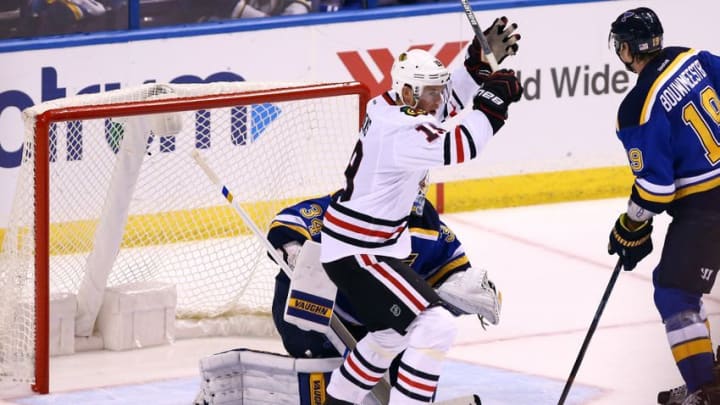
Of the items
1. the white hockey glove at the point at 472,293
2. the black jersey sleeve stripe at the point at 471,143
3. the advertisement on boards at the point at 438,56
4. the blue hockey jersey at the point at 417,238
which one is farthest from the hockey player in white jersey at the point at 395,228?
the advertisement on boards at the point at 438,56

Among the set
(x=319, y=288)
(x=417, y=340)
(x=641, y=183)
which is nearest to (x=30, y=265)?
(x=319, y=288)

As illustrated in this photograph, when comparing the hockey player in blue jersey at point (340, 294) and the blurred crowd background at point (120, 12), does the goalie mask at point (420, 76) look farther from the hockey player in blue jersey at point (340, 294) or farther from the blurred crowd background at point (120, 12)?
the blurred crowd background at point (120, 12)

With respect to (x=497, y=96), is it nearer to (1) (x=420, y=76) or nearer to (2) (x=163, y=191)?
(1) (x=420, y=76)

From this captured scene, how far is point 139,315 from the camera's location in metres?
5.77

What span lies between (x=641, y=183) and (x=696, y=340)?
478 mm

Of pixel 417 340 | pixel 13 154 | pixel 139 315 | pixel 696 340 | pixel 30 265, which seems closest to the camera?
pixel 417 340

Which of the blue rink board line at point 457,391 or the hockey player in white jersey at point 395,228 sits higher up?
the hockey player in white jersey at point 395,228

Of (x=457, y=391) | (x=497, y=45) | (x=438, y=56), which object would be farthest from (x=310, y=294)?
(x=438, y=56)

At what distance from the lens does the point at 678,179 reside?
497 centimetres

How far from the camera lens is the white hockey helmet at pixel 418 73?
4.54 m

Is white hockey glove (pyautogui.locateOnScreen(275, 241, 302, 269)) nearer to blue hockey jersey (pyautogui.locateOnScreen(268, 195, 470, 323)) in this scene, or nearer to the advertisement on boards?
blue hockey jersey (pyautogui.locateOnScreen(268, 195, 470, 323))

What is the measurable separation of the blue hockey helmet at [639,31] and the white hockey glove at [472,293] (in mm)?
800

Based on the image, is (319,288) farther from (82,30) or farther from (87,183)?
(82,30)

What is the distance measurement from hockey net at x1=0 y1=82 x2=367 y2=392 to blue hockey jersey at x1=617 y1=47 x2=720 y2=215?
4.11 feet
